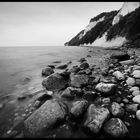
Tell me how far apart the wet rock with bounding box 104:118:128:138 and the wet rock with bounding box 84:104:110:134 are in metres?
0.13

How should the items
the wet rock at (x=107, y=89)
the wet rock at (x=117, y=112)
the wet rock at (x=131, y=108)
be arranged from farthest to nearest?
1. the wet rock at (x=107, y=89)
2. the wet rock at (x=131, y=108)
3. the wet rock at (x=117, y=112)

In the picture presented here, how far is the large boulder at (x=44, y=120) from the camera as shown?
231cm

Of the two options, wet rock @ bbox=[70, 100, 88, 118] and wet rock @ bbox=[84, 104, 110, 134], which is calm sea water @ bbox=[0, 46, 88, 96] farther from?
wet rock @ bbox=[84, 104, 110, 134]

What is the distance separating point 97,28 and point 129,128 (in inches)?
1691

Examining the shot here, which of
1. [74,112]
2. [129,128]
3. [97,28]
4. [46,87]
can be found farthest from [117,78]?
[97,28]

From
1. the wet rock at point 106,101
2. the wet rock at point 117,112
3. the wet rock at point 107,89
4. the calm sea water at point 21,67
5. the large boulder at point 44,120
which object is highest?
the wet rock at point 107,89

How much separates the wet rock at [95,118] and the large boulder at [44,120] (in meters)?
0.61

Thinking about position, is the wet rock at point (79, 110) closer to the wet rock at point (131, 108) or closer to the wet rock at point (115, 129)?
the wet rock at point (115, 129)

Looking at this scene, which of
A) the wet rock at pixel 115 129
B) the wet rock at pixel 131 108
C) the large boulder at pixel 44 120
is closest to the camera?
the wet rock at pixel 115 129

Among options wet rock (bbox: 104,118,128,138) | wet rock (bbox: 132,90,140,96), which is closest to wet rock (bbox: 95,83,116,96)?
wet rock (bbox: 132,90,140,96)

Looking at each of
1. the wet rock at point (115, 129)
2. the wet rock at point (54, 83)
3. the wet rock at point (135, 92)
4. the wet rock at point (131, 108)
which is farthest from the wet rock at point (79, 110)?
the wet rock at point (54, 83)

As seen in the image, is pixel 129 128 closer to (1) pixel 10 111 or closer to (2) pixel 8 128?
(2) pixel 8 128

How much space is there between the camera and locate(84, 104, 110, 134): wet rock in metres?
2.15

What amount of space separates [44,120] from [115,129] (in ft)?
5.07
